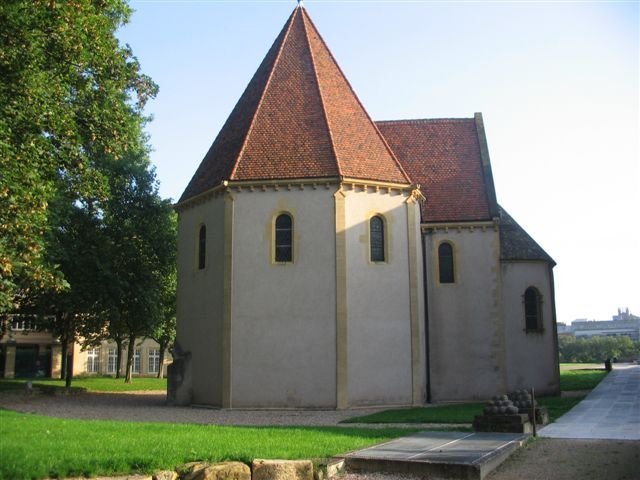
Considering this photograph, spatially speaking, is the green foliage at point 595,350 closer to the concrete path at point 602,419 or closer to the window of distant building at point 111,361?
the window of distant building at point 111,361

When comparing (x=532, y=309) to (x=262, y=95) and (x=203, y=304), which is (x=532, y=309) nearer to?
(x=203, y=304)

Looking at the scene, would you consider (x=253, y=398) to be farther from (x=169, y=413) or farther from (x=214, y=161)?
(x=214, y=161)

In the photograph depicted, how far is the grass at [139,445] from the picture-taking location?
9.08 m

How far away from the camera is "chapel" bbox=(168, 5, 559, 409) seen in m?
22.3

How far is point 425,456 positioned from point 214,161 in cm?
1770

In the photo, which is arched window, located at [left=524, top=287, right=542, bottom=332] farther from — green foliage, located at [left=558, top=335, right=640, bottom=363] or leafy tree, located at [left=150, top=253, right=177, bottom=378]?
green foliage, located at [left=558, top=335, right=640, bottom=363]

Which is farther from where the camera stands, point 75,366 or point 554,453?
point 75,366

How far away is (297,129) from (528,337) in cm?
1416

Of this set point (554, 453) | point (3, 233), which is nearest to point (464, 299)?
point (554, 453)

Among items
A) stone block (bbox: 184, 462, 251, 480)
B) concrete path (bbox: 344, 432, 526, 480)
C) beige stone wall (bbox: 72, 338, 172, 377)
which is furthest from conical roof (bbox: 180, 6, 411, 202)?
beige stone wall (bbox: 72, 338, 172, 377)

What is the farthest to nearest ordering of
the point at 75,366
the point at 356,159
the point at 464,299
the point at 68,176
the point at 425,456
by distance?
the point at 75,366, the point at 464,299, the point at 356,159, the point at 68,176, the point at 425,456

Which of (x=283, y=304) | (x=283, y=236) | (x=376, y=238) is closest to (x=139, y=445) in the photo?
(x=283, y=304)

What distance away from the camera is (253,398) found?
72.4ft

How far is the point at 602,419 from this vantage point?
17.9 m
